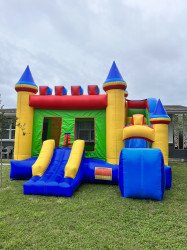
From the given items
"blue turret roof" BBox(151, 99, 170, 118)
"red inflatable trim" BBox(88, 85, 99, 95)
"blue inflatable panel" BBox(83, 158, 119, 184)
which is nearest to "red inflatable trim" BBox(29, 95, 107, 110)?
"red inflatable trim" BBox(88, 85, 99, 95)

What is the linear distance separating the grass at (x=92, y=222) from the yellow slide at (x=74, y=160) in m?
0.65

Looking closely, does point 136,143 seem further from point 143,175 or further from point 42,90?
point 42,90

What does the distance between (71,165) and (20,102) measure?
12.4 feet

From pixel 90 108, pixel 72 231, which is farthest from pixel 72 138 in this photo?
pixel 72 231

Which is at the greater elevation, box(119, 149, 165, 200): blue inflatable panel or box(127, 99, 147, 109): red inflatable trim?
box(127, 99, 147, 109): red inflatable trim

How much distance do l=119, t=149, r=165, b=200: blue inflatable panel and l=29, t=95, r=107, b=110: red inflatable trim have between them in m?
3.06

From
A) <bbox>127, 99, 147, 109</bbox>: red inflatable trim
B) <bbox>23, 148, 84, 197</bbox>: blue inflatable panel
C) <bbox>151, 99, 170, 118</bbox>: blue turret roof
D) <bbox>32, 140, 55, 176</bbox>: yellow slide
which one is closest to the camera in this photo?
<bbox>23, 148, 84, 197</bbox>: blue inflatable panel

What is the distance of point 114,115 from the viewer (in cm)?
840

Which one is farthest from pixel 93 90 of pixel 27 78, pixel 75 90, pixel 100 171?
pixel 100 171

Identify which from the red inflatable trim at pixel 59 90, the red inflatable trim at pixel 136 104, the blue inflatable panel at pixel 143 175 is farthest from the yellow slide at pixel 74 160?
the red inflatable trim at pixel 136 104

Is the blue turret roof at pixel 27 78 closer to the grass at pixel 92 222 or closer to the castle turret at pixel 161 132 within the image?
the grass at pixel 92 222

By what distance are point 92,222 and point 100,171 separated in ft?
10.8

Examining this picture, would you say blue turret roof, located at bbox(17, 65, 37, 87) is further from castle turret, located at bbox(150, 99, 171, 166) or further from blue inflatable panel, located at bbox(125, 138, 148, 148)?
castle turret, located at bbox(150, 99, 171, 166)

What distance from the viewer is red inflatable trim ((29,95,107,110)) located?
8.84 meters
